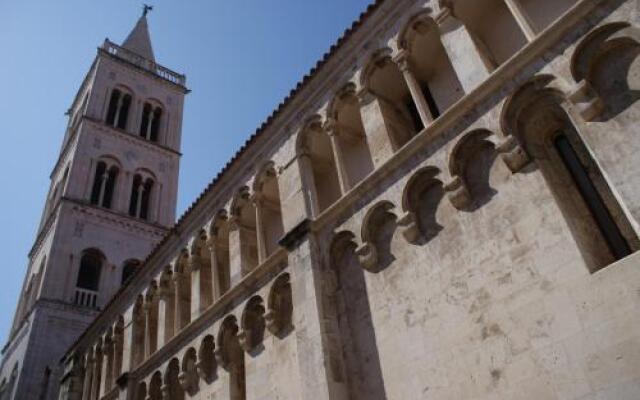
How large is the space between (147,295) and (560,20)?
11.6 metres

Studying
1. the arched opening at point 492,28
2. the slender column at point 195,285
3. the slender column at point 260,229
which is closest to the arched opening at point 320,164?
the slender column at point 260,229

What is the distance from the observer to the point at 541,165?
5812mm

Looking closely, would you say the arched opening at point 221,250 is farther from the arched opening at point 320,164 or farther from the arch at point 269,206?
the arched opening at point 320,164

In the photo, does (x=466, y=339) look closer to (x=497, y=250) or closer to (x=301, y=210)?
(x=497, y=250)

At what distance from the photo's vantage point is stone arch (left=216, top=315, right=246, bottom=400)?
369 inches

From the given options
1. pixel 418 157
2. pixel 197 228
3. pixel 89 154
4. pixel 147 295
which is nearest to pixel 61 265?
pixel 89 154

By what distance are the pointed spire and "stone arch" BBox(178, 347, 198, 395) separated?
27.0m

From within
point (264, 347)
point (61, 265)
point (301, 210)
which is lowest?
point (264, 347)

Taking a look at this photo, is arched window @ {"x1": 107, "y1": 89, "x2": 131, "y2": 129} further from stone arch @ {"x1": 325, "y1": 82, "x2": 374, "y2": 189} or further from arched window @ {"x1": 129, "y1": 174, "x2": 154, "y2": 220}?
stone arch @ {"x1": 325, "y1": 82, "x2": 374, "y2": 189}

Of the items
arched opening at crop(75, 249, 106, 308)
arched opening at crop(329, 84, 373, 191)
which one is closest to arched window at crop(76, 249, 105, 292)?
arched opening at crop(75, 249, 106, 308)

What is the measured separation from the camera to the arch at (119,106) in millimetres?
Result: 29094

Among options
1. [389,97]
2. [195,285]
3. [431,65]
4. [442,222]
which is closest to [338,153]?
[389,97]

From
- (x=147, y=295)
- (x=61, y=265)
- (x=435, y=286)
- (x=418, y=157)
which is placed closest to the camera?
(x=435, y=286)

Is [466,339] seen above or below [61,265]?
below
